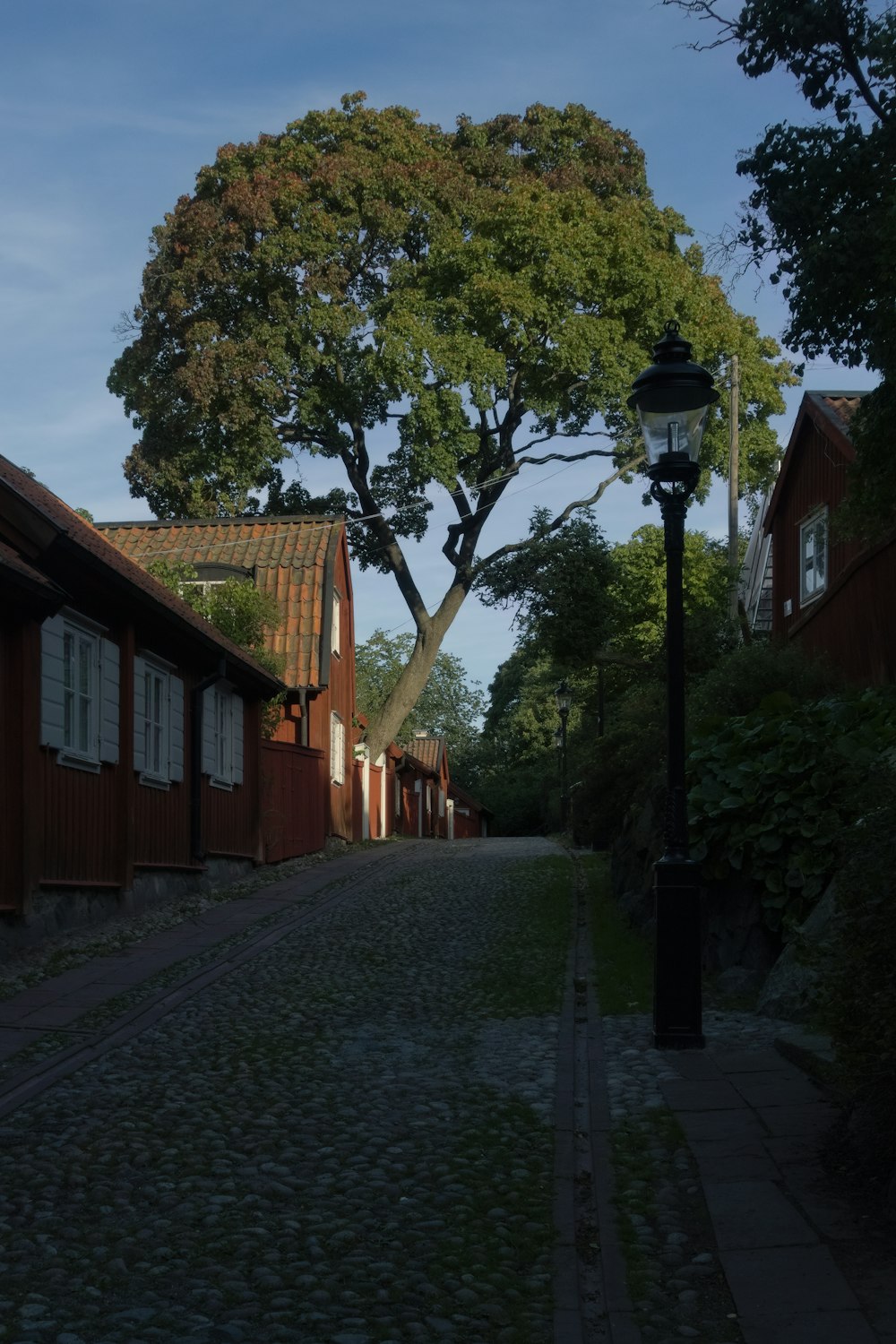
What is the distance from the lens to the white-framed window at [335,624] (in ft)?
88.7

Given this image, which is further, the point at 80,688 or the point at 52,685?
the point at 80,688

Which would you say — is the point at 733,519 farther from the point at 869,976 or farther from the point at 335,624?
the point at 869,976

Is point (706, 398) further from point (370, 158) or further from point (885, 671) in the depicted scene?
point (370, 158)

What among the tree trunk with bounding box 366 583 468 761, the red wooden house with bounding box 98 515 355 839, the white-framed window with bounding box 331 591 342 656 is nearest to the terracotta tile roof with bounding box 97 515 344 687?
the red wooden house with bounding box 98 515 355 839

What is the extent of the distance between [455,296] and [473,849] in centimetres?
1222

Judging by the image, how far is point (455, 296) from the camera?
101ft

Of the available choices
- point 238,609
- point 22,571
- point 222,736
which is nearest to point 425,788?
point 238,609

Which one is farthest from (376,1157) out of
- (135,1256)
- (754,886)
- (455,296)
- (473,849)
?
(455,296)

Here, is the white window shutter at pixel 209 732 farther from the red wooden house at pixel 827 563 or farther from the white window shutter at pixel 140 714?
the red wooden house at pixel 827 563

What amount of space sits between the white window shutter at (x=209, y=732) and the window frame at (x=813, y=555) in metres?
8.86

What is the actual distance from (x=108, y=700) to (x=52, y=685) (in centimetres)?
165

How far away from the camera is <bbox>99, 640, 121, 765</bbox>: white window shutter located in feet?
46.4

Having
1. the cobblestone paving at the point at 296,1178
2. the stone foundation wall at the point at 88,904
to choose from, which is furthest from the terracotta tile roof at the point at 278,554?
the cobblestone paving at the point at 296,1178

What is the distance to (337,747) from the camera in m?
29.0
